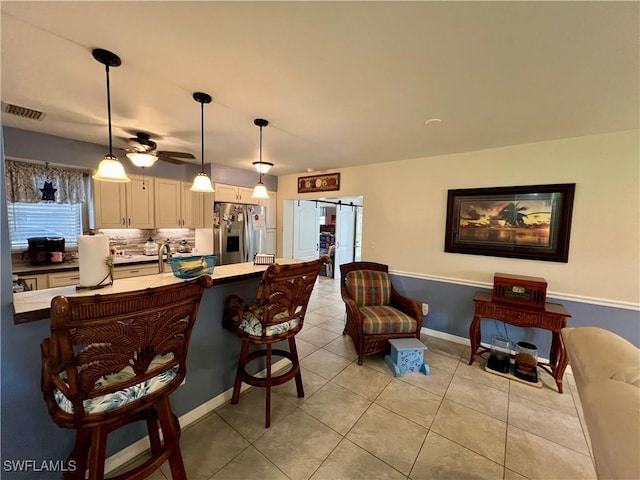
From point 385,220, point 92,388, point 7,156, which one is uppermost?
point 7,156

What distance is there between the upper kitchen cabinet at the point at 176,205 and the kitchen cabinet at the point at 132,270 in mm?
665

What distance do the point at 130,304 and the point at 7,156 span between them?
3.51 metres

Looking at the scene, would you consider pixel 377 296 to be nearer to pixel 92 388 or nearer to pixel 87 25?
pixel 92 388

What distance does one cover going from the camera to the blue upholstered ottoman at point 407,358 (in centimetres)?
255

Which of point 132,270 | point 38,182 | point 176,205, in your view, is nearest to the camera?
point 38,182

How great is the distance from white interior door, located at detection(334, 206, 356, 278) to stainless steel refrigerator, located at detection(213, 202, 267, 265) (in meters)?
2.11

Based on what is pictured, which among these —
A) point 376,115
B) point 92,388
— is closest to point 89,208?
point 92,388

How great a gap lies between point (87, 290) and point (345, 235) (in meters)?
5.62

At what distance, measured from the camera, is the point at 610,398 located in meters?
0.76

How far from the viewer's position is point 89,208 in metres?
3.56

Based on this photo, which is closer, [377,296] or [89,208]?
[377,296]

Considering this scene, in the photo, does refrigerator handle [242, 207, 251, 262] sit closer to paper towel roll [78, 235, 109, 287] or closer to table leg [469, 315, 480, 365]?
paper towel roll [78, 235, 109, 287]

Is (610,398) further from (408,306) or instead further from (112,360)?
(408,306)

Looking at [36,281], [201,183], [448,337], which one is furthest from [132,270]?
[448,337]
